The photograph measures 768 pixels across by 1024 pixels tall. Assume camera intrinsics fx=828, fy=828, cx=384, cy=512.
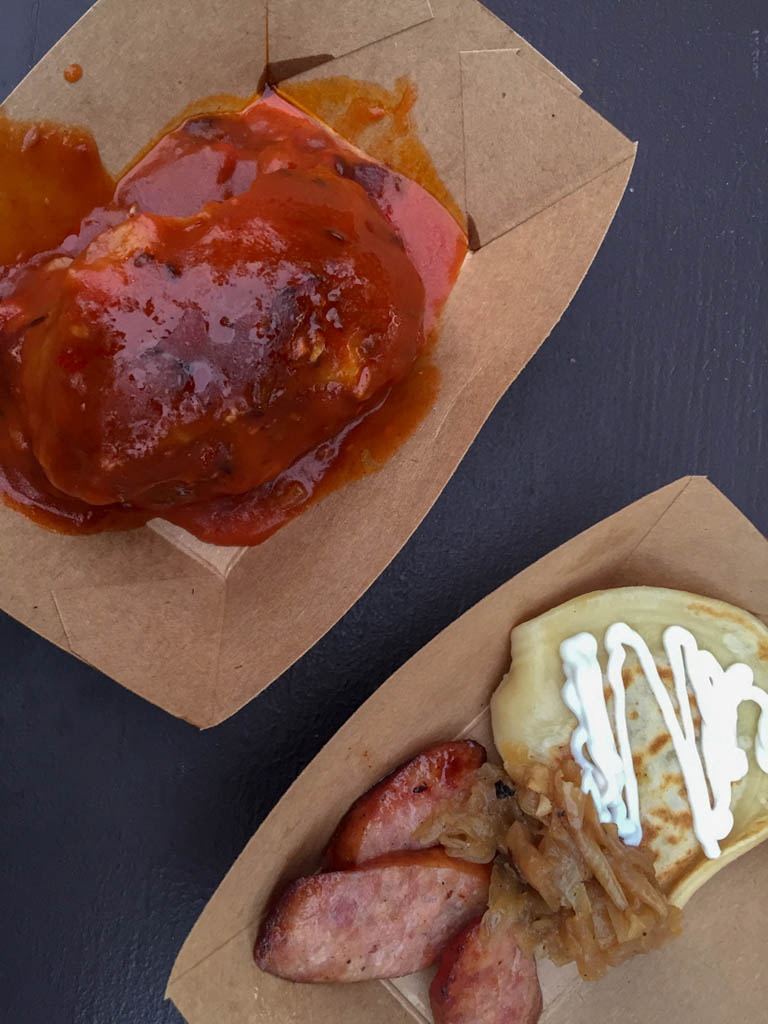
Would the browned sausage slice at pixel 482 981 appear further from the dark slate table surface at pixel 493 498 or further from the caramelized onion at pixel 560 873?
the dark slate table surface at pixel 493 498

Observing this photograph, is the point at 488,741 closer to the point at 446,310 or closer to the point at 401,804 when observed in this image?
the point at 401,804

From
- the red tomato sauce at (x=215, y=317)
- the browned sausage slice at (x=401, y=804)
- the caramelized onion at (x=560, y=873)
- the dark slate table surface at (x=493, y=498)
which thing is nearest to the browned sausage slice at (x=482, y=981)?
the caramelized onion at (x=560, y=873)

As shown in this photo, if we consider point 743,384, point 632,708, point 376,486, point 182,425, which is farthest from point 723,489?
point 182,425

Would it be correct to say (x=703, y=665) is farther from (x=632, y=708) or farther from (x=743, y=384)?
(x=743, y=384)

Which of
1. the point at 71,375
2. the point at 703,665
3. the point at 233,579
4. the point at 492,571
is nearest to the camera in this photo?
the point at 71,375

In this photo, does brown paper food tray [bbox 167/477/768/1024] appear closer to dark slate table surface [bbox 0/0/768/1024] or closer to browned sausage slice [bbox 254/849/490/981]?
browned sausage slice [bbox 254/849/490/981]
